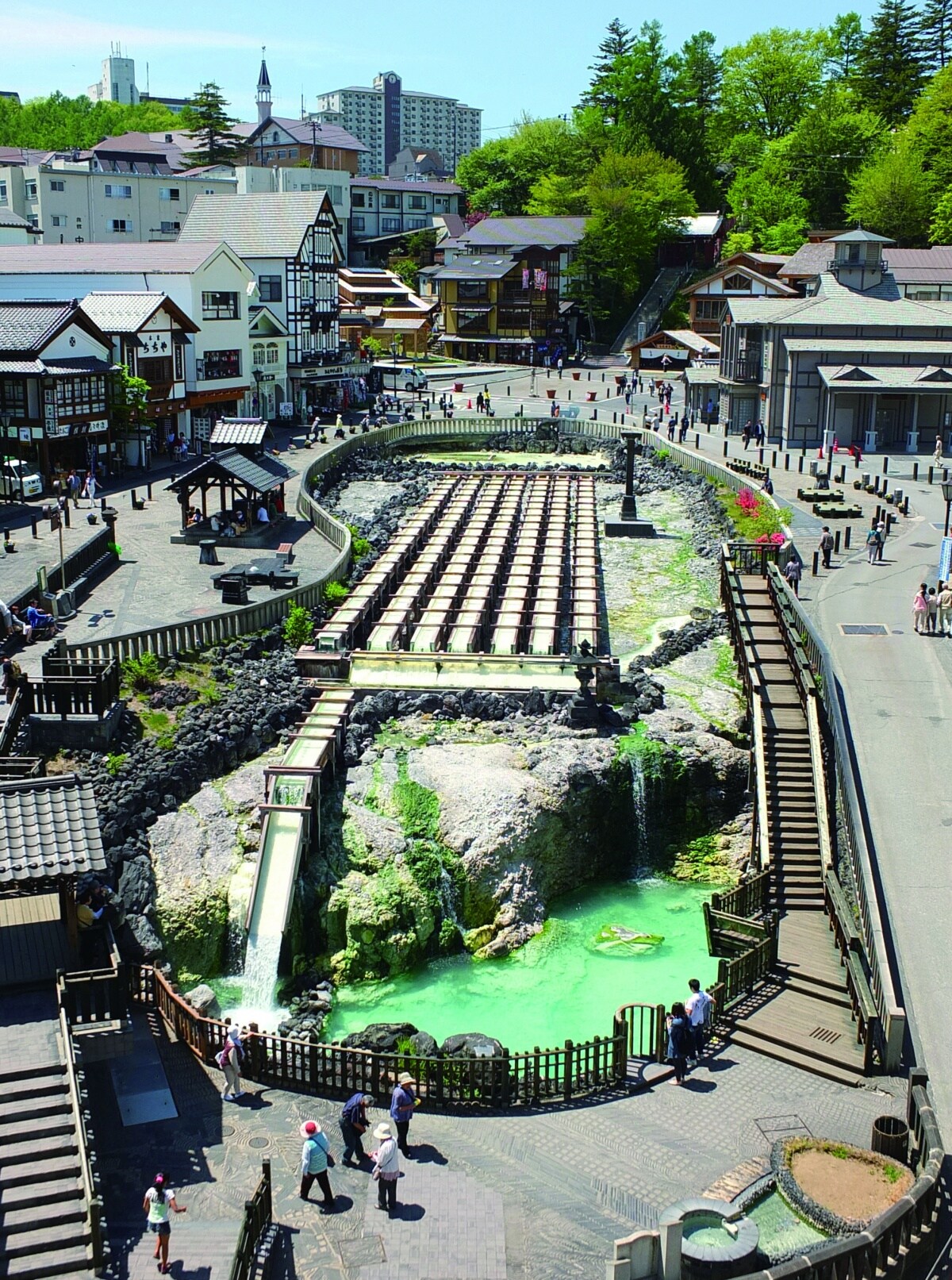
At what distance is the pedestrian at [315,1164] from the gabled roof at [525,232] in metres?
106

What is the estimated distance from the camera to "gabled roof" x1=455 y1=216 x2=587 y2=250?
11550 centimetres

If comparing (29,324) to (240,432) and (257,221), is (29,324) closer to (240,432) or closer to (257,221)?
(240,432)

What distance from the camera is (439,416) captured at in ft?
268

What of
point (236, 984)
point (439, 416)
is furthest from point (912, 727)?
point (439, 416)

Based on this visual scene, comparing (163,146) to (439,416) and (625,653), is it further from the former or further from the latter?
(625,653)

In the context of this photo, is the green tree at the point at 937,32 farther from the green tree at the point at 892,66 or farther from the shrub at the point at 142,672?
the shrub at the point at 142,672

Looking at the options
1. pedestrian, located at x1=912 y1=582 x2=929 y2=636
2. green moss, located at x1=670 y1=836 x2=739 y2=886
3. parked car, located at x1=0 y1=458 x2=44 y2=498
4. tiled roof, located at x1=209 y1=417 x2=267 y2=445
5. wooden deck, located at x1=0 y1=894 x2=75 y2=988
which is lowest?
green moss, located at x1=670 y1=836 x2=739 y2=886

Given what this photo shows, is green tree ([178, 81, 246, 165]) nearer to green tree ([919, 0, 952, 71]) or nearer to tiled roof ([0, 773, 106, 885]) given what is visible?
green tree ([919, 0, 952, 71])

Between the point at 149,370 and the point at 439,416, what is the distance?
75.5ft

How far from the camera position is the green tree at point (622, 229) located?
111 metres

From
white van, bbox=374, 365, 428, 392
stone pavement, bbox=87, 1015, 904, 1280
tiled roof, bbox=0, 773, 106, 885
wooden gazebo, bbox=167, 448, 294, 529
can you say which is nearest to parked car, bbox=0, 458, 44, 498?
wooden gazebo, bbox=167, 448, 294, 529

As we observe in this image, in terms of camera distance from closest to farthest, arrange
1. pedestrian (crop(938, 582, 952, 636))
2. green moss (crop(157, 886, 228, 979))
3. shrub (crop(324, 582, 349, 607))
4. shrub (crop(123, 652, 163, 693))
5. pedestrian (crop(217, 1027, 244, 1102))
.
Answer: pedestrian (crop(217, 1027, 244, 1102))
green moss (crop(157, 886, 228, 979))
shrub (crop(123, 652, 163, 693))
pedestrian (crop(938, 582, 952, 636))
shrub (crop(324, 582, 349, 607))

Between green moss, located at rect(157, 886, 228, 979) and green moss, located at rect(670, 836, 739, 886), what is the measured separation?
1091 cm

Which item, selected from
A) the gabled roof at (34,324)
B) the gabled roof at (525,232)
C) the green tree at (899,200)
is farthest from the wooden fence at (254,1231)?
the gabled roof at (525,232)
